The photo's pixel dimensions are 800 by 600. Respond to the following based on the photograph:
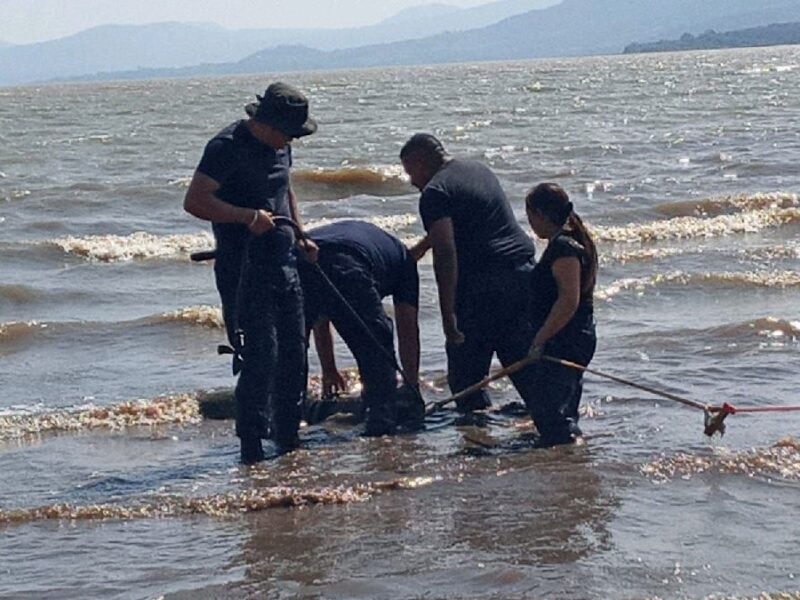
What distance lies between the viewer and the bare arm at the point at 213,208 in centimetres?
693

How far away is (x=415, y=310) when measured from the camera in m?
8.12

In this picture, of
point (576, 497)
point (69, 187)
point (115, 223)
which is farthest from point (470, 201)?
point (69, 187)

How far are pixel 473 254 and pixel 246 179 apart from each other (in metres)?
1.46

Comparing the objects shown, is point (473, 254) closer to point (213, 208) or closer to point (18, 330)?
point (213, 208)

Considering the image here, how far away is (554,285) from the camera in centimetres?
713

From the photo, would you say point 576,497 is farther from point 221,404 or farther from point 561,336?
point 221,404

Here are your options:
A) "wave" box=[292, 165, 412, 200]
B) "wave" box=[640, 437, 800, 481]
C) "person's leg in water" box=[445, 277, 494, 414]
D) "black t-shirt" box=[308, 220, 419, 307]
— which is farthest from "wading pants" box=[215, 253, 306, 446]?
"wave" box=[292, 165, 412, 200]

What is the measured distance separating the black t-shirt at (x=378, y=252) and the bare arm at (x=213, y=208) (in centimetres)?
76

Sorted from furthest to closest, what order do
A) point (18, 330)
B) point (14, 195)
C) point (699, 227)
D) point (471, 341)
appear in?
point (14, 195)
point (699, 227)
point (18, 330)
point (471, 341)

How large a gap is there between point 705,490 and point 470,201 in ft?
6.94

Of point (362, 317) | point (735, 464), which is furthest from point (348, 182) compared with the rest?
point (735, 464)

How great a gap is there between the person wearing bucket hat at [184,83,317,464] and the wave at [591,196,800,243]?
9.70 meters

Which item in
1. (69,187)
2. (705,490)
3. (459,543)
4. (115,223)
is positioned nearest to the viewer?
(459,543)

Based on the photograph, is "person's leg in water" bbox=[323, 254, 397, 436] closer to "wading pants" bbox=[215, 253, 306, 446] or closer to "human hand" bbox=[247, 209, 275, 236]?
"wading pants" bbox=[215, 253, 306, 446]
